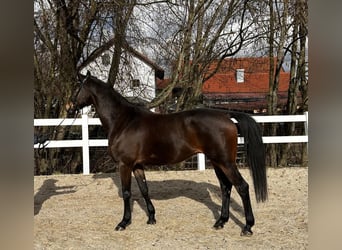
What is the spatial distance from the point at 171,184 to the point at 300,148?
429cm

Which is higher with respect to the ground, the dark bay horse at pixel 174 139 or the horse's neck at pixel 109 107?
the horse's neck at pixel 109 107

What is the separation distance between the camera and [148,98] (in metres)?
9.10

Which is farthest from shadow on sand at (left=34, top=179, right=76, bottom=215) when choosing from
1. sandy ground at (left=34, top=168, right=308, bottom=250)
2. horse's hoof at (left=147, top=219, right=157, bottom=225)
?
horse's hoof at (left=147, top=219, right=157, bottom=225)

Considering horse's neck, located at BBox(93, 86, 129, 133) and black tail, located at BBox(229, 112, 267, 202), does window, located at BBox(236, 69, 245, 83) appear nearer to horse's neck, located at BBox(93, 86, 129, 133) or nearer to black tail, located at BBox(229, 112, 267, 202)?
horse's neck, located at BBox(93, 86, 129, 133)

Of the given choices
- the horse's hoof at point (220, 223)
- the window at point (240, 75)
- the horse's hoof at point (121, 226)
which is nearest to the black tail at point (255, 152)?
the horse's hoof at point (220, 223)

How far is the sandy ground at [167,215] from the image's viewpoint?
3.53m

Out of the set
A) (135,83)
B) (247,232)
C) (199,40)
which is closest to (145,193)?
(247,232)

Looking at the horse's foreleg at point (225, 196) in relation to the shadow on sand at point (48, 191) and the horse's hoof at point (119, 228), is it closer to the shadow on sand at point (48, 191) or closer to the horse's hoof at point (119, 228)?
the horse's hoof at point (119, 228)

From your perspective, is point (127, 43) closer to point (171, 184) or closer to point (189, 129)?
point (171, 184)

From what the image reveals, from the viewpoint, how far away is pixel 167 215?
4516mm

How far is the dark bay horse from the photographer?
11.9 ft

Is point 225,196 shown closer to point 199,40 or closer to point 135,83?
point 135,83

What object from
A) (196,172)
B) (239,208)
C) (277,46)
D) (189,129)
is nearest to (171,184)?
(196,172)

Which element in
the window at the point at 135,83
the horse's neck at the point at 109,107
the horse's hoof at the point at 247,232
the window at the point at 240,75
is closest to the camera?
the horse's hoof at the point at 247,232
